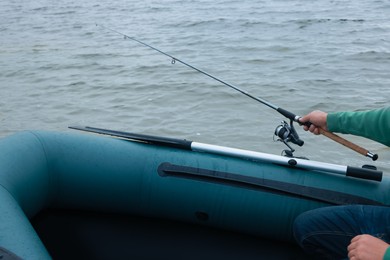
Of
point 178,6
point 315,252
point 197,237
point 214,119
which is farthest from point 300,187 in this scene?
point 178,6

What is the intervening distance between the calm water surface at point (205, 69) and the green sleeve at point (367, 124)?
8.84 ft

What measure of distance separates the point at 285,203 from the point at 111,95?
16.5 feet

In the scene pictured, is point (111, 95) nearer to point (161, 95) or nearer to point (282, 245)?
point (161, 95)

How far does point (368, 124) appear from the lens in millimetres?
2189

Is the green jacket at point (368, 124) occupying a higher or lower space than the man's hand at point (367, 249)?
higher

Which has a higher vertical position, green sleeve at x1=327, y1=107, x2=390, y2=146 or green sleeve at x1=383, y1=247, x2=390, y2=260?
green sleeve at x1=327, y1=107, x2=390, y2=146

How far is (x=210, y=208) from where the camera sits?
2.58m

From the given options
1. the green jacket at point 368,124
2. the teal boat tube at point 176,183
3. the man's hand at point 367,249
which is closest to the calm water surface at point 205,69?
the teal boat tube at point 176,183

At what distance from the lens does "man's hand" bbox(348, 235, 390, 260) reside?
171cm

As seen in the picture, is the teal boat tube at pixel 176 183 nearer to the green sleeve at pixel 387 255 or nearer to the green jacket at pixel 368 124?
the green jacket at pixel 368 124

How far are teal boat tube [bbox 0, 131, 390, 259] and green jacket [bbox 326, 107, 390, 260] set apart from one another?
0.75ft

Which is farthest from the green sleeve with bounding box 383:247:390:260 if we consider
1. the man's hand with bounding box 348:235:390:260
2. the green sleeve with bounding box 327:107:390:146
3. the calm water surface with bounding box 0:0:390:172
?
the calm water surface with bounding box 0:0:390:172

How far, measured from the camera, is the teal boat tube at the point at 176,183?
2.44 meters

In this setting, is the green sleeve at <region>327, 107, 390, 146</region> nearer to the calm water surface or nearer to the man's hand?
the man's hand
